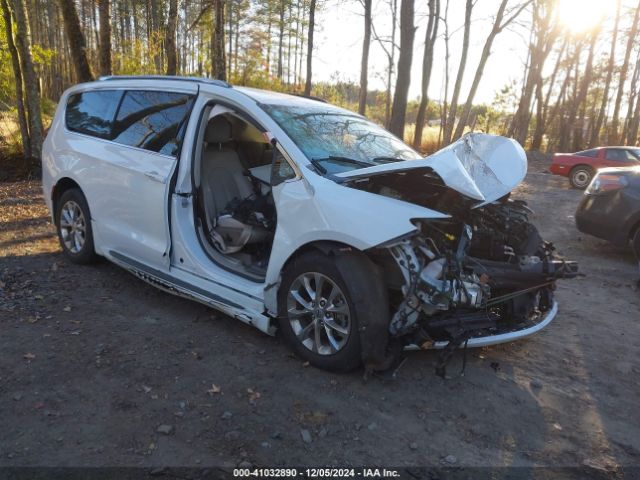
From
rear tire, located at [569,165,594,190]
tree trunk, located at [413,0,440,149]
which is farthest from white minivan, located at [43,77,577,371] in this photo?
tree trunk, located at [413,0,440,149]

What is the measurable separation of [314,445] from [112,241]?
10.2 feet

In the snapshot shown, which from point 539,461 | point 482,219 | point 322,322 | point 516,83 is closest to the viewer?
point 539,461

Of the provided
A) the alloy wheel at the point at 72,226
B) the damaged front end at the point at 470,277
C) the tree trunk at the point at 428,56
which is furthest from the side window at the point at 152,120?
the tree trunk at the point at 428,56

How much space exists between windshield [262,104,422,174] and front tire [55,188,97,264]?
97.4 inches

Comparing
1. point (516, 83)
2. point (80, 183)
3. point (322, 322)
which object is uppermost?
point (516, 83)

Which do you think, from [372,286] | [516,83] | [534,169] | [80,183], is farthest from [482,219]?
[516,83]

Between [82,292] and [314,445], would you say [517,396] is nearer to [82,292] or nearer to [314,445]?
[314,445]

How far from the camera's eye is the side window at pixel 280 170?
369 cm

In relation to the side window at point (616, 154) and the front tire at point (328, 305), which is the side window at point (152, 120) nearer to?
the front tire at point (328, 305)

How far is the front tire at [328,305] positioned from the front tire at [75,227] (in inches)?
106

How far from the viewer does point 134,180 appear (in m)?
4.54

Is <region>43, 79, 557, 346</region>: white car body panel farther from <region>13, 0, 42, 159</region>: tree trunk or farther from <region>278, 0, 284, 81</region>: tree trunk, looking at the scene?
<region>278, 0, 284, 81</region>: tree trunk

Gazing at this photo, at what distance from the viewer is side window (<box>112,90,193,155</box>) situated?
4410 millimetres

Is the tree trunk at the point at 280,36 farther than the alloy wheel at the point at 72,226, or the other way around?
the tree trunk at the point at 280,36
